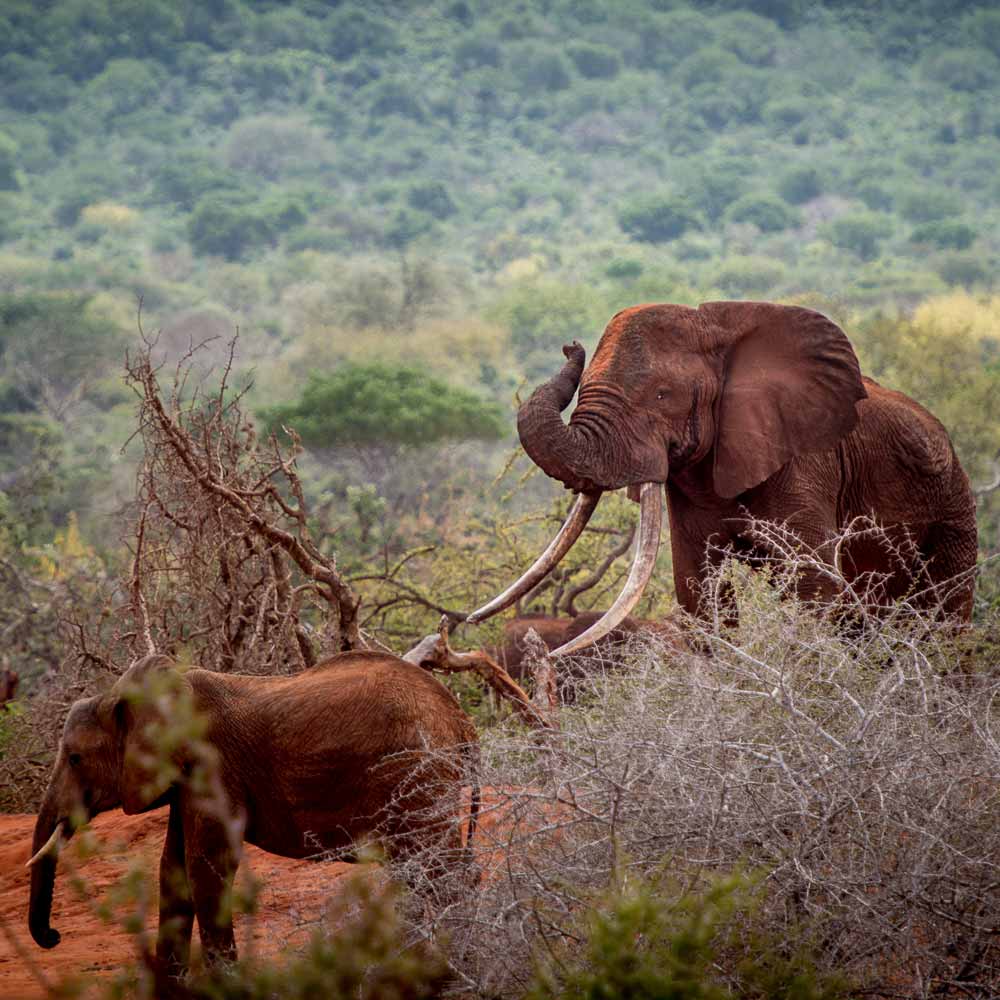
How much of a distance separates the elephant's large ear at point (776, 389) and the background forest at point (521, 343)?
88 centimetres

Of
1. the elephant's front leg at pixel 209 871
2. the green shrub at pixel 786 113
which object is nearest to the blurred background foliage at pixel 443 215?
the green shrub at pixel 786 113

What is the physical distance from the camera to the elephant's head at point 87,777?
4.79 metres

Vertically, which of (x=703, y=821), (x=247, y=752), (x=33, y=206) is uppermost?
(x=703, y=821)

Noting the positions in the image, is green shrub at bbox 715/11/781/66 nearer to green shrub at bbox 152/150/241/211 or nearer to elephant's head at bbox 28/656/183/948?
green shrub at bbox 152/150/241/211

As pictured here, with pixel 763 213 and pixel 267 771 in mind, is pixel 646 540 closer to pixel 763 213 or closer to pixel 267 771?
pixel 267 771

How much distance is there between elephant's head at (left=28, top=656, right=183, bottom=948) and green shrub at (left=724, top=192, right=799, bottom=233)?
65.2 metres

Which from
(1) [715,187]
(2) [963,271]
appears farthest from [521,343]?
(1) [715,187]

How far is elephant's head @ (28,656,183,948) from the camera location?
4.79 m

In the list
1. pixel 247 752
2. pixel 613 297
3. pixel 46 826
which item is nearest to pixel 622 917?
pixel 247 752

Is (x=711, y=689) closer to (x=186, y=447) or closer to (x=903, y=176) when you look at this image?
(x=186, y=447)

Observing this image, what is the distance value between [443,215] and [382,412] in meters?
54.1

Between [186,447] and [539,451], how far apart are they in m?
1.47

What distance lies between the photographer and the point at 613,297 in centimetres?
4525

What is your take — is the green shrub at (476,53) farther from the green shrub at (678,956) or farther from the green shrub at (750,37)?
the green shrub at (678,956)
